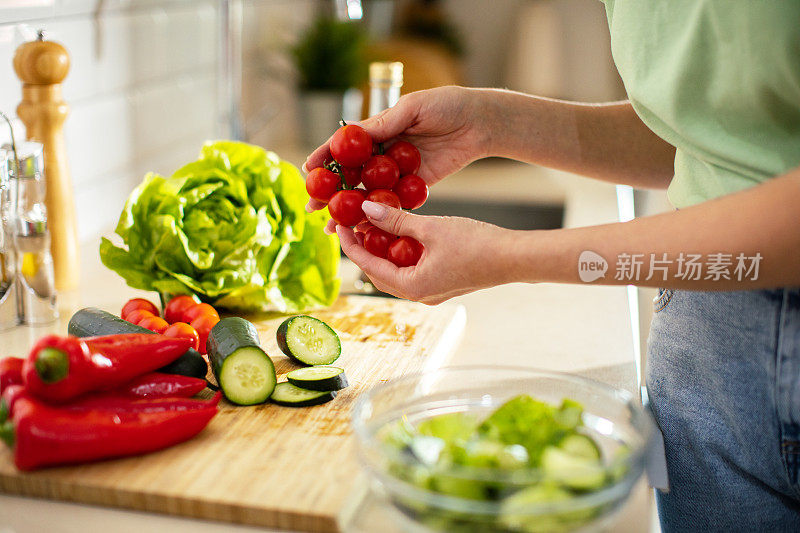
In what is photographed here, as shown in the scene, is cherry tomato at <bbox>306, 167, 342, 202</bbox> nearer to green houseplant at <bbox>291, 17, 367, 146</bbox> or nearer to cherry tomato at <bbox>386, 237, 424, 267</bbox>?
cherry tomato at <bbox>386, 237, 424, 267</bbox>

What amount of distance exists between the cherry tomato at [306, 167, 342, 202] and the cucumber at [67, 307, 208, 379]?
0.96 ft

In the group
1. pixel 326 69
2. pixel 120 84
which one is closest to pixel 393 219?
pixel 120 84

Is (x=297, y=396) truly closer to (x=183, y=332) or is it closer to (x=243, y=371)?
(x=243, y=371)

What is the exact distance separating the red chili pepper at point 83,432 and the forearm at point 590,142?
0.68 metres

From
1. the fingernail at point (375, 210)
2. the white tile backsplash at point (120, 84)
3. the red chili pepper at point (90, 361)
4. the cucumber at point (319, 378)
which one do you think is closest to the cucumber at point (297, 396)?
the cucumber at point (319, 378)

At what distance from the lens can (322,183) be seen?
119 cm

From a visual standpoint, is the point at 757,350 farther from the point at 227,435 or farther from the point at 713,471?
the point at 227,435

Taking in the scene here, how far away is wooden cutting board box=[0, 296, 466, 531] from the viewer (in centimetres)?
81

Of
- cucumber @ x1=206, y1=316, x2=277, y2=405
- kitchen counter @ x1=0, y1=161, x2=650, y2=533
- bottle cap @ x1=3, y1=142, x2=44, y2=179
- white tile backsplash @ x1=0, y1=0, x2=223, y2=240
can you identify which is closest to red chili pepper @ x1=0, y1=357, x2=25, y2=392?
kitchen counter @ x1=0, y1=161, x2=650, y2=533

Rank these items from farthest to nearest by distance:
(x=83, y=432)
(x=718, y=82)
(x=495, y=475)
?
(x=718, y=82)
(x=83, y=432)
(x=495, y=475)

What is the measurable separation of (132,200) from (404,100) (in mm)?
469

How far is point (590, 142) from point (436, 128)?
25 cm

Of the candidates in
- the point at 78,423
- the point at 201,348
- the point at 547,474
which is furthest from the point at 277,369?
the point at 547,474

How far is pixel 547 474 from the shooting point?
67 cm
